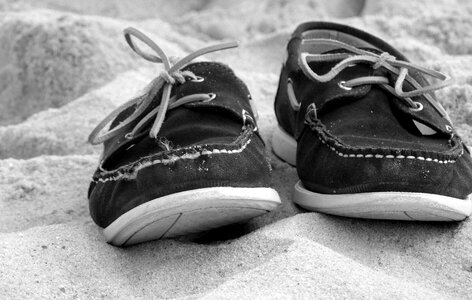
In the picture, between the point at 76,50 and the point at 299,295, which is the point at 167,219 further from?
the point at 76,50

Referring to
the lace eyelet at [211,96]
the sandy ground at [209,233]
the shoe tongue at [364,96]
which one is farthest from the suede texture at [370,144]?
the lace eyelet at [211,96]

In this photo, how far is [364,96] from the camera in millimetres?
1551

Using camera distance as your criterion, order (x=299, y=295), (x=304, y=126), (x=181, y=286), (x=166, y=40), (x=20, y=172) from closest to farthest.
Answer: (x=299, y=295) → (x=181, y=286) → (x=304, y=126) → (x=20, y=172) → (x=166, y=40)

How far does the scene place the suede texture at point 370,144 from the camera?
1376 millimetres

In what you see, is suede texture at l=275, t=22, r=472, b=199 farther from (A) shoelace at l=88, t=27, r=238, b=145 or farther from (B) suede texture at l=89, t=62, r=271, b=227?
(A) shoelace at l=88, t=27, r=238, b=145

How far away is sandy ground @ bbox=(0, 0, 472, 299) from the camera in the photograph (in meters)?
1.26

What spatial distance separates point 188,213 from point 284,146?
1.91 feet

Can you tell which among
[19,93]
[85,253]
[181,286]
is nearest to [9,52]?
[19,93]

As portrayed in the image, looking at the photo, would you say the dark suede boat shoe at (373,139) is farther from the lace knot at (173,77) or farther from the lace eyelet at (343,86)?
the lace knot at (173,77)

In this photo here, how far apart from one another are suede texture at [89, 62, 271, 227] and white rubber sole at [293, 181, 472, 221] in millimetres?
157

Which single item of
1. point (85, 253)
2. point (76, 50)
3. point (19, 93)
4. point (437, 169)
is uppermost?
point (437, 169)

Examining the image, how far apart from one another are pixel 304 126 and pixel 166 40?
1.43m

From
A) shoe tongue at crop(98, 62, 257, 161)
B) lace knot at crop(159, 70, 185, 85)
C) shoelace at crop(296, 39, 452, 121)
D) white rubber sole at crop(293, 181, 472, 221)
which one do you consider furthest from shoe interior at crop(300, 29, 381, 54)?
white rubber sole at crop(293, 181, 472, 221)

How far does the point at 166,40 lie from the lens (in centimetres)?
290
